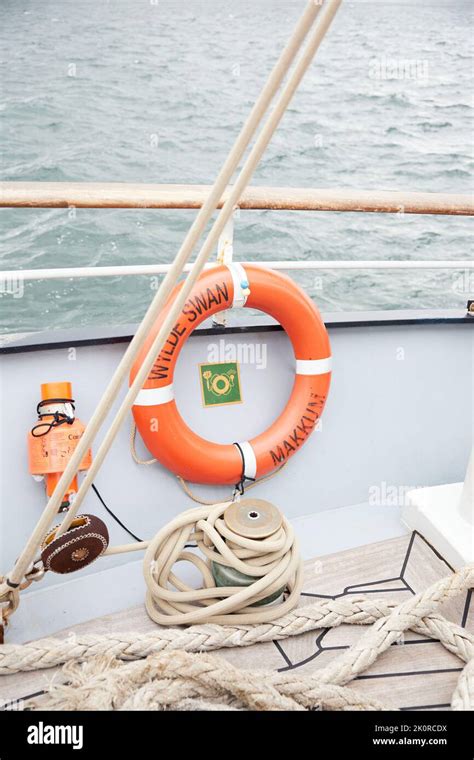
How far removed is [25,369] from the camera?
1.38 m

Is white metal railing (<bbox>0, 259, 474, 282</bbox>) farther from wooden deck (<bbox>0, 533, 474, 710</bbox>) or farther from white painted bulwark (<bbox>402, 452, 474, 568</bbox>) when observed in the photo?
wooden deck (<bbox>0, 533, 474, 710</bbox>)

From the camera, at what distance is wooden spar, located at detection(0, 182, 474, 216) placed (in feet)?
4.22

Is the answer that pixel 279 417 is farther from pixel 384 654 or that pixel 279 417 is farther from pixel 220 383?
pixel 384 654

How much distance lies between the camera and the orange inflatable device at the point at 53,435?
50.6 inches

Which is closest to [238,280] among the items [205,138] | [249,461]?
[249,461]

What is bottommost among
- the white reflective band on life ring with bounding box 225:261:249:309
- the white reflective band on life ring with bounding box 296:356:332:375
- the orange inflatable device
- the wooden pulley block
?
the wooden pulley block

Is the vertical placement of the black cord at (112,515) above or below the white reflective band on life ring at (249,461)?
below

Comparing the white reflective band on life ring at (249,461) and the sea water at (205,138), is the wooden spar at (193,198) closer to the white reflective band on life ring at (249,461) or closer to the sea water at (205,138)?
the sea water at (205,138)

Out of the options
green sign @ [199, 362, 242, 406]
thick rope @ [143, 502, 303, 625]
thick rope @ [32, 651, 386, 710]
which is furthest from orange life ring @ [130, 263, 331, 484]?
thick rope @ [32, 651, 386, 710]

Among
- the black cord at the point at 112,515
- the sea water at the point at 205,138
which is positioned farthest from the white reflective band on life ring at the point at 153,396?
the sea water at the point at 205,138

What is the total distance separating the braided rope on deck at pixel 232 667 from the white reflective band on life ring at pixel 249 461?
13.7 inches
